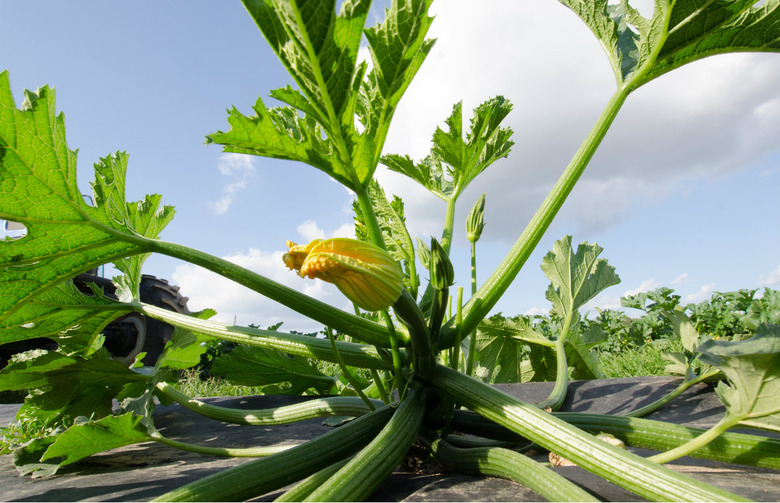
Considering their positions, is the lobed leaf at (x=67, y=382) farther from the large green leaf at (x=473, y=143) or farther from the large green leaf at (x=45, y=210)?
the large green leaf at (x=473, y=143)

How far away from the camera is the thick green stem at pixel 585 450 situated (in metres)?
0.88

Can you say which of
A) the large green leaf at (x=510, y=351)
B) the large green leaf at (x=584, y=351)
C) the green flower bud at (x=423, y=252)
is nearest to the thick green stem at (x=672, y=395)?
the large green leaf at (x=510, y=351)

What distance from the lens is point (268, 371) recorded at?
228 cm

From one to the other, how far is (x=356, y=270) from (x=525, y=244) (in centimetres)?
66

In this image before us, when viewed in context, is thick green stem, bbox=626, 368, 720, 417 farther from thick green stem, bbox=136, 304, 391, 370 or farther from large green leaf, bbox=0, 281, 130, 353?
large green leaf, bbox=0, 281, 130, 353

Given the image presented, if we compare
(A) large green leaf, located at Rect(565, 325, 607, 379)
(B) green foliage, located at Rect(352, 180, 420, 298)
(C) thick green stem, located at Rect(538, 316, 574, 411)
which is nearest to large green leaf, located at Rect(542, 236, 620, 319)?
(C) thick green stem, located at Rect(538, 316, 574, 411)

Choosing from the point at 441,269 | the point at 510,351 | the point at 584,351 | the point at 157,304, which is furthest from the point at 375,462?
the point at 157,304

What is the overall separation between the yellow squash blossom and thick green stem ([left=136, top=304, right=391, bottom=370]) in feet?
1.41

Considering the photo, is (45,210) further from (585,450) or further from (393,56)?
(585,450)

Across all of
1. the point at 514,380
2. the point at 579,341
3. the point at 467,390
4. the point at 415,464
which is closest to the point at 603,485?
the point at 467,390

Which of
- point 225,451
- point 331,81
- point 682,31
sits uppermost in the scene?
point 682,31

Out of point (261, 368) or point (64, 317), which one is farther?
point (261, 368)

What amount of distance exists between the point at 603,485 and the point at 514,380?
1.59 meters

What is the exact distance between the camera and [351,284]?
1123 millimetres
